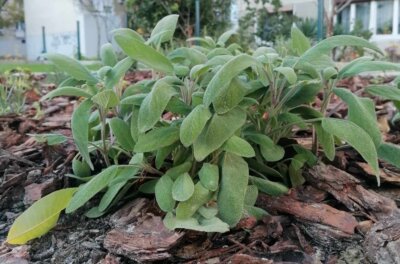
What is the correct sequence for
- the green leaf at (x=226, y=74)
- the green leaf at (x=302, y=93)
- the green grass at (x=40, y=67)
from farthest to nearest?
the green grass at (x=40, y=67), the green leaf at (x=302, y=93), the green leaf at (x=226, y=74)

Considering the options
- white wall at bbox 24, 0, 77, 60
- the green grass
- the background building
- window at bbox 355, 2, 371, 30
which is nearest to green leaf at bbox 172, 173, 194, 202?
the green grass

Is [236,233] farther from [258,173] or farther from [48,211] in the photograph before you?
[48,211]

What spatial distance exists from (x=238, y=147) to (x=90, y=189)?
0.29 m

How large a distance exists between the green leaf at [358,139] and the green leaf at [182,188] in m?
0.28

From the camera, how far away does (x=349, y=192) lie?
1.06 m

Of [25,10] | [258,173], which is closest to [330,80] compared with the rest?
[258,173]

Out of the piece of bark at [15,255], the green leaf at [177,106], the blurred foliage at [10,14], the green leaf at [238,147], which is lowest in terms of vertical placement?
the piece of bark at [15,255]

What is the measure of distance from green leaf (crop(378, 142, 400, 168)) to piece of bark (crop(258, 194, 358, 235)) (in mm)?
140

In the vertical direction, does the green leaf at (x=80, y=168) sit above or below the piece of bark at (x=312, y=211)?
above

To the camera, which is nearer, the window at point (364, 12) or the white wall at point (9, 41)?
the window at point (364, 12)

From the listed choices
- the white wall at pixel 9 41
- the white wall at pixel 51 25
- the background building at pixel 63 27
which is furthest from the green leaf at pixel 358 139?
the white wall at pixel 9 41

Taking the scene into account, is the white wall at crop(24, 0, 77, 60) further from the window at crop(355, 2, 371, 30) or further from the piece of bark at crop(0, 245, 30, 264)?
the piece of bark at crop(0, 245, 30, 264)

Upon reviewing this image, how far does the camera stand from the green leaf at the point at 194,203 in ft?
2.86

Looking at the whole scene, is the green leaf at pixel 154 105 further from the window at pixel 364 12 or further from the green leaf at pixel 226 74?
the window at pixel 364 12
